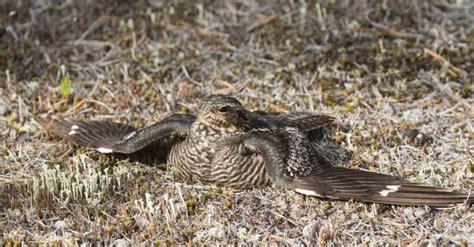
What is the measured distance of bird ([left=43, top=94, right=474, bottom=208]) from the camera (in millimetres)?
5355

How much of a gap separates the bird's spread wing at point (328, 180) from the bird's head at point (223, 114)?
0.14m

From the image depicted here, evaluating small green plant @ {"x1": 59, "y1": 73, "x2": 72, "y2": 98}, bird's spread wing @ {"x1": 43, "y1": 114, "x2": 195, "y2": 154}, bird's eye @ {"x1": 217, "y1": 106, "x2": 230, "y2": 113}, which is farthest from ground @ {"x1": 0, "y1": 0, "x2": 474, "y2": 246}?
bird's eye @ {"x1": 217, "y1": 106, "x2": 230, "y2": 113}

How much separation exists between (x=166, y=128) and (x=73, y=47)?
8.50 feet

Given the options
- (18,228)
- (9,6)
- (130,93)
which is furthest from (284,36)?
(18,228)

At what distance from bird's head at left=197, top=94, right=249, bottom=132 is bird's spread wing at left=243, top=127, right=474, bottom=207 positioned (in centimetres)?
14

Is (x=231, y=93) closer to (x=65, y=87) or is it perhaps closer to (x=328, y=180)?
(x=65, y=87)

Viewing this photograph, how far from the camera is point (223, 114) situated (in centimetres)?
571

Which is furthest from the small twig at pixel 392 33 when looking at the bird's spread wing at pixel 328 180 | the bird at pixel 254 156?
the bird's spread wing at pixel 328 180

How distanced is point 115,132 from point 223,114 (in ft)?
4.14

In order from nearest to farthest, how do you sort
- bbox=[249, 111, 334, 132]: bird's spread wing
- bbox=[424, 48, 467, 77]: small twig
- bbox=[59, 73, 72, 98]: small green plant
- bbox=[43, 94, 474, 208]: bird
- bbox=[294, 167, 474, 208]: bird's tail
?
bbox=[294, 167, 474, 208]: bird's tail → bbox=[43, 94, 474, 208]: bird → bbox=[249, 111, 334, 132]: bird's spread wing → bbox=[59, 73, 72, 98]: small green plant → bbox=[424, 48, 467, 77]: small twig

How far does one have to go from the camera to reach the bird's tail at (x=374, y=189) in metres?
5.25

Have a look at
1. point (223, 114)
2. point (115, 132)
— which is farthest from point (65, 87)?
point (223, 114)

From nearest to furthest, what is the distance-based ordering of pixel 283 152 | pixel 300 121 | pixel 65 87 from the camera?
pixel 283 152 < pixel 300 121 < pixel 65 87

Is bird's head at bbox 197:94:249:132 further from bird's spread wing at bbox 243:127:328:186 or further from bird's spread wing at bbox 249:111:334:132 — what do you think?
bird's spread wing at bbox 249:111:334:132
